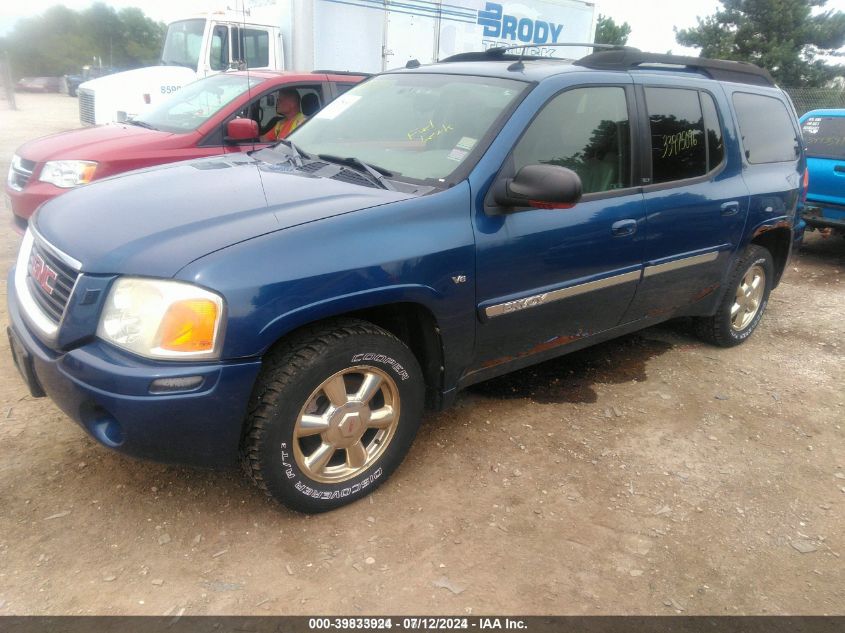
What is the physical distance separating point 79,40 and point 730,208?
14057 mm

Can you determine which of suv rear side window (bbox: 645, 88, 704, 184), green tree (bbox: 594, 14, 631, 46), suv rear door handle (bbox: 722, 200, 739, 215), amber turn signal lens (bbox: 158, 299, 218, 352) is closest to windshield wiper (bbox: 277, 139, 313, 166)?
amber turn signal lens (bbox: 158, 299, 218, 352)

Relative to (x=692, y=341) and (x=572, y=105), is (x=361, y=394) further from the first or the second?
(x=692, y=341)

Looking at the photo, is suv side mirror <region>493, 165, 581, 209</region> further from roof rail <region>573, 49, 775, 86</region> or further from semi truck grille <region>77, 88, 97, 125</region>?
semi truck grille <region>77, 88, 97, 125</region>

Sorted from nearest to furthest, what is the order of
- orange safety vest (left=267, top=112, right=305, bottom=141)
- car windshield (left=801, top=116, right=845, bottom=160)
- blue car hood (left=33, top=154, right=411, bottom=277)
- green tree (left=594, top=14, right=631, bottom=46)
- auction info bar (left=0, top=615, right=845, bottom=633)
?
auction info bar (left=0, top=615, right=845, bottom=633) < blue car hood (left=33, top=154, right=411, bottom=277) < orange safety vest (left=267, top=112, right=305, bottom=141) < car windshield (left=801, top=116, right=845, bottom=160) < green tree (left=594, top=14, right=631, bottom=46)

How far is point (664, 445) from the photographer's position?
3367 mm

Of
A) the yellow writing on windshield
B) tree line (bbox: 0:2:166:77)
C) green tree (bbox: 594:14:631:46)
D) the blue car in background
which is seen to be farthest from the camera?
green tree (bbox: 594:14:631:46)

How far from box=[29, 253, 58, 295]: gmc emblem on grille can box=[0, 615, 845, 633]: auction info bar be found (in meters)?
1.14

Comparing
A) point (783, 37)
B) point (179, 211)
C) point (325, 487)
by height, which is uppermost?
point (783, 37)

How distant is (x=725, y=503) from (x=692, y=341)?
208 cm

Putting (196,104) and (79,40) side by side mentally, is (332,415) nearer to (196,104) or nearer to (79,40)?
(196,104)

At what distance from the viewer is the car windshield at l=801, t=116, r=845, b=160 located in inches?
288

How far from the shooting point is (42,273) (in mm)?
2527

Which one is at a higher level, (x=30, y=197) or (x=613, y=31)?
(x=613, y=31)

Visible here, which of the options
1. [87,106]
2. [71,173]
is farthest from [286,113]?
[87,106]
